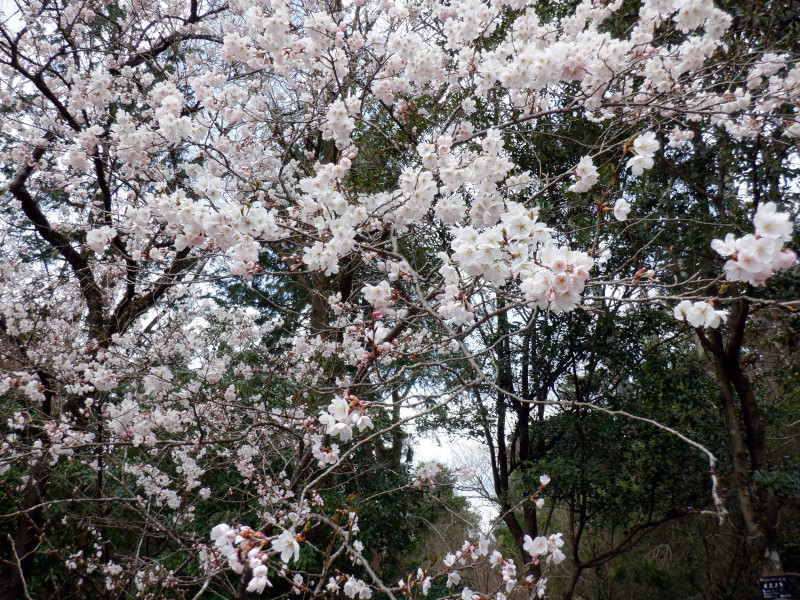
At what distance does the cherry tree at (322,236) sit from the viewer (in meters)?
1.75

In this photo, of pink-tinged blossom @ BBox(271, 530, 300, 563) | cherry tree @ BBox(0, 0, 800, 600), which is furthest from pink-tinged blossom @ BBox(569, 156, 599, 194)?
pink-tinged blossom @ BBox(271, 530, 300, 563)

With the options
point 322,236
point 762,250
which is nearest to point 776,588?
point 762,250

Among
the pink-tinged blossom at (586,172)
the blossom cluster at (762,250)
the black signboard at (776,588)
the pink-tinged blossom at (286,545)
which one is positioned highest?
the pink-tinged blossom at (586,172)

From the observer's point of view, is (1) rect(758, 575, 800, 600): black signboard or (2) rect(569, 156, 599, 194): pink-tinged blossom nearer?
(2) rect(569, 156, 599, 194): pink-tinged blossom

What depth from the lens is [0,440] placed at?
3527mm

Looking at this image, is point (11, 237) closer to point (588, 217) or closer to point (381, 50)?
point (381, 50)

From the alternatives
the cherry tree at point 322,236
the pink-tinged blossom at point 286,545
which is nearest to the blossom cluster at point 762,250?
the cherry tree at point 322,236

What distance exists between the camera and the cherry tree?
1.75m

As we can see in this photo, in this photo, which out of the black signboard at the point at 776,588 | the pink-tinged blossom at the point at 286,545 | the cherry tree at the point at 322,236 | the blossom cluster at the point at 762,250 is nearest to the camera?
the blossom cluster at the point at 762,250

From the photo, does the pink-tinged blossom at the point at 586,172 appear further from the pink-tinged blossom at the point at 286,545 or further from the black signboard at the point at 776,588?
the black signboard at the point at 776,588

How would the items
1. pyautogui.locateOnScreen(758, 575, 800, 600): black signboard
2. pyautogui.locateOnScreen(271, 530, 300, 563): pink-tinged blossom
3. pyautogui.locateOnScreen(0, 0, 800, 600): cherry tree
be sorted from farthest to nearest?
pyautogui.locateOnScreen(758, 575, 800, 600): black signboard
pyautogui.locateOnScreen(0, 0, 800, 600): cherry tree
pyautogui.locateOnScreen(271, 530, 300, 563): pink-tinged blossom

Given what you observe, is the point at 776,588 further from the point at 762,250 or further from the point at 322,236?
the point at 322,236

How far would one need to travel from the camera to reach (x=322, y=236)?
1890mm

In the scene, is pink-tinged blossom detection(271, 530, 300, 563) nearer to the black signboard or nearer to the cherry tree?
the cherry tree
